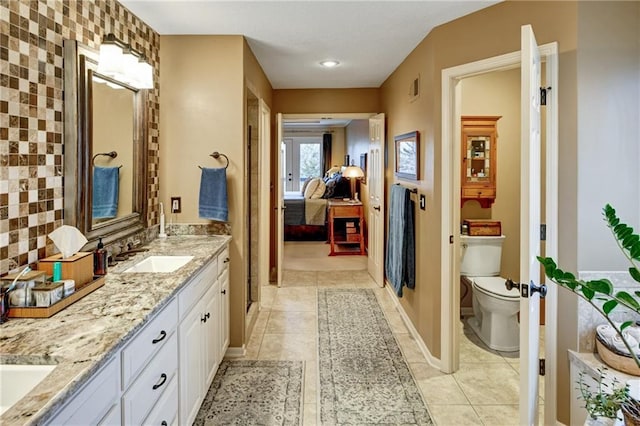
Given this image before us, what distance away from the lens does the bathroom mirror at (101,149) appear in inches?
75.9

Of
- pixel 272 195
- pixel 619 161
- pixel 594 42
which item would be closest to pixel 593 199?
pixel 619 161

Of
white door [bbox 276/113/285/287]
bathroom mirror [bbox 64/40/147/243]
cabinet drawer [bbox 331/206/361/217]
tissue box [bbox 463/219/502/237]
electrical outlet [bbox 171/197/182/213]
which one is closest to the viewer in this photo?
bathroom mirror [bbox 64/40/147/243]

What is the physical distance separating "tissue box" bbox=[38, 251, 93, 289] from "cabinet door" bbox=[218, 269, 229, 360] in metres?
1.05

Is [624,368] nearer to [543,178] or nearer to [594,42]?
[543,178]

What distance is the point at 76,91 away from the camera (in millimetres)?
1927

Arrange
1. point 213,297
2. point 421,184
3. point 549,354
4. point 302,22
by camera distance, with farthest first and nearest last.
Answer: point 421,184 < point 302,22 < point 213,297 < point 549,354

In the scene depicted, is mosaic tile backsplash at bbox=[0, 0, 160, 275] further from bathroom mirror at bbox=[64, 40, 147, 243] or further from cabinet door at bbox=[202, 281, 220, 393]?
cabinet door at bbox=[202, 281, 220, 393]

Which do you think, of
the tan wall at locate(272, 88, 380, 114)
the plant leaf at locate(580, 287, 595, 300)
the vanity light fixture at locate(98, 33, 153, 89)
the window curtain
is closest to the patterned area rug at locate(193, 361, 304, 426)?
the plant leaf at locate(580, 287, 595, 300)

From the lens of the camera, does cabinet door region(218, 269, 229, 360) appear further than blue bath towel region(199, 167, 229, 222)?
No

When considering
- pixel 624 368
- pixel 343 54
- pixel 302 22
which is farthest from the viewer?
pixel 343 54

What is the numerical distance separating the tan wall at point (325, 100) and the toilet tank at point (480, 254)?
2.28 metres

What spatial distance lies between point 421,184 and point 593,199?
1.39m

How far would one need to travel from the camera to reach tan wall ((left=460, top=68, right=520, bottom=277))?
12.1ft

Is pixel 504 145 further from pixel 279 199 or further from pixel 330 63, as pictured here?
pixel 279 199
